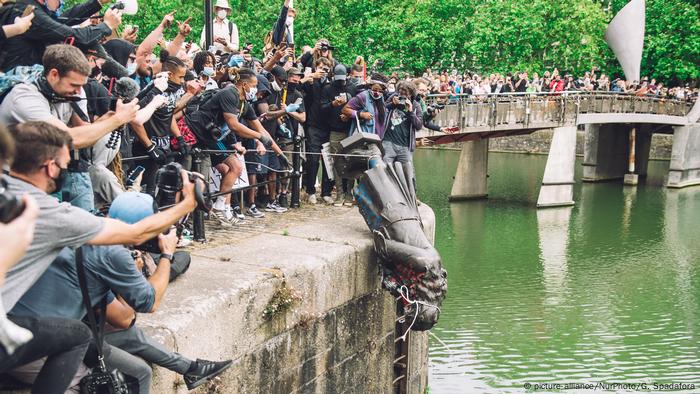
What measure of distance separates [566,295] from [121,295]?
13.6m

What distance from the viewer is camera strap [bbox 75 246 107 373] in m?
3.95

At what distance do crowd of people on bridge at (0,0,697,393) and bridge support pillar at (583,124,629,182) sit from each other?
25.6m

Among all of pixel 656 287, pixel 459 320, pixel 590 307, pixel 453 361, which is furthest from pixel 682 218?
pixel 453 361

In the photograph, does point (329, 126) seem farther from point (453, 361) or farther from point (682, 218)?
point (682, 218)

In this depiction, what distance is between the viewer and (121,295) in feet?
13.5

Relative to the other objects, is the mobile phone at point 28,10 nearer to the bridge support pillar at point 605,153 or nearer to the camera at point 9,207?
the camera at point 9,207

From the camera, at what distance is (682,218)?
1044 inches

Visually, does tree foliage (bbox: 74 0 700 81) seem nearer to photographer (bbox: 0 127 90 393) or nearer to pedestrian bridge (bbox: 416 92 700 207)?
pedestrian bridge (bbox: 416 92 700 207)

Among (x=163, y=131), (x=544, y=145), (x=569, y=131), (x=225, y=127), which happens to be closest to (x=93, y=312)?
(x=163, y=131)

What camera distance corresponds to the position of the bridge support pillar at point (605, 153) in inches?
1403

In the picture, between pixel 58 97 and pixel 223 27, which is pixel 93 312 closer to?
pixel 58 97

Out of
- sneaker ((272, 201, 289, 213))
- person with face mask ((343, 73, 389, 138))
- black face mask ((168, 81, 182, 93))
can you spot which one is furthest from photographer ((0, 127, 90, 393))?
person with face mask ((343, 73, 389, 138))

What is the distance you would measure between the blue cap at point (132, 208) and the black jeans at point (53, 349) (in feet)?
2.13

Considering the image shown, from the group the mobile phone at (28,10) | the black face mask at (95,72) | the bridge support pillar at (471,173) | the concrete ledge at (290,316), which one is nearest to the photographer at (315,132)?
the concrete ledge at (290,316)
